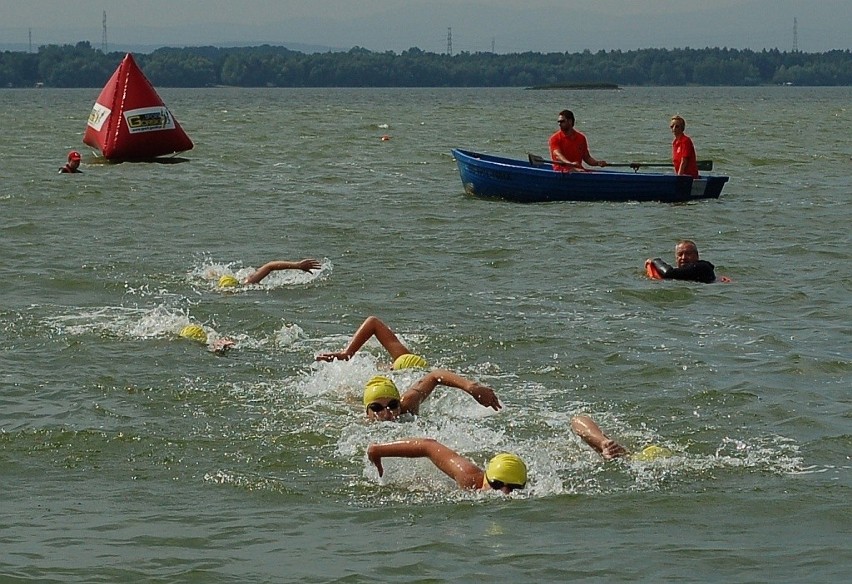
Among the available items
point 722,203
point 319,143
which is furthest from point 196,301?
point 319,143

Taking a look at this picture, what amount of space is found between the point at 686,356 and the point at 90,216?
1226 centimetres

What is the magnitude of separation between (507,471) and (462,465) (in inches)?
12.4

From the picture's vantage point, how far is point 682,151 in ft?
76.2

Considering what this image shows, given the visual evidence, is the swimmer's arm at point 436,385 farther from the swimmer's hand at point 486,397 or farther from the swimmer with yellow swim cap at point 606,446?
the swimmer with yellow swim cap at point 606,446

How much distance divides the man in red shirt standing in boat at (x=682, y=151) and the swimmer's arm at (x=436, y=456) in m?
14.4

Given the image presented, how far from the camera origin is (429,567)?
759cm

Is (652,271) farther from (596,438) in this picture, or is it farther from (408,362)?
(596,438)

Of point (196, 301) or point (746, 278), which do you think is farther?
point (746, 278)

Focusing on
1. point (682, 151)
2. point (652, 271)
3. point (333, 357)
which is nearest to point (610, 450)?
point (333, 357)

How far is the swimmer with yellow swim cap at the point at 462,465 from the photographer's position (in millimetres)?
8836

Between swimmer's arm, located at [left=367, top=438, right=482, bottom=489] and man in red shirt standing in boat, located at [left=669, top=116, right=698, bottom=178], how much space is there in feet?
47.4

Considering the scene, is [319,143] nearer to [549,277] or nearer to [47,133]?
[47,133]

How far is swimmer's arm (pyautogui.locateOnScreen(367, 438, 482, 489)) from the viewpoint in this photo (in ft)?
29.3

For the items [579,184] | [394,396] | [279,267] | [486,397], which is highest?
[579,184]
